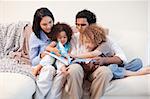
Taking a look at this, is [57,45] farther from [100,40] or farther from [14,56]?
[14,56]

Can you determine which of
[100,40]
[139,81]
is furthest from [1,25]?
[139,81]

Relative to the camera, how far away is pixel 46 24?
1.80 meters

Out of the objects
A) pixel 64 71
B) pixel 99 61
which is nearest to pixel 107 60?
pixel 99 61

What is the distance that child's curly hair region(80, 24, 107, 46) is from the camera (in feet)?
5.48

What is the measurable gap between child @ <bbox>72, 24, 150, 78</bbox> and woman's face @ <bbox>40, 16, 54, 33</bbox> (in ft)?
0.71

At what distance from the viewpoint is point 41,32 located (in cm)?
183

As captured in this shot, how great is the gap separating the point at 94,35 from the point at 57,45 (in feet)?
0.76

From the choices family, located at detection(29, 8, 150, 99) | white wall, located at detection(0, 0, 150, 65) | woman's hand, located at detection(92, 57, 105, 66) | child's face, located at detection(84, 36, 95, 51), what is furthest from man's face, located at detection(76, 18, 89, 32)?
white wall, located at detection(0, 0, 150, 65)

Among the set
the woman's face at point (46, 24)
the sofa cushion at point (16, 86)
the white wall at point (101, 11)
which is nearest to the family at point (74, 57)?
the woman's face at point (46, 24)

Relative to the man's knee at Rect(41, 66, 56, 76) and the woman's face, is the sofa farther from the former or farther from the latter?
the woman's face

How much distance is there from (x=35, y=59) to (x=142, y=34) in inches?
33.5

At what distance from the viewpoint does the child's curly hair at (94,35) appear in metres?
1.67

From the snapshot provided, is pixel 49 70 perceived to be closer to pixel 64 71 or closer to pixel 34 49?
pixel 64 71

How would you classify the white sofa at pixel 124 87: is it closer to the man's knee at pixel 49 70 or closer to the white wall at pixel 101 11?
the man's knee at pixel 49 70
